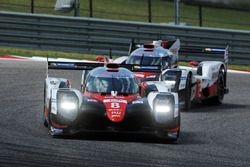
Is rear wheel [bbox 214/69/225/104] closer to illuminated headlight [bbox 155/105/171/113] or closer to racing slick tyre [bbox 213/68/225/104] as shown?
racing slick tyre [bbox 213/68/225/104]

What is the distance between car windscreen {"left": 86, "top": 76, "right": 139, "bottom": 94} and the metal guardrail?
11.4 m

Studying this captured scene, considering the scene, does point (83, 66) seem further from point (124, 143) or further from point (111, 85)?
point (124, 143)

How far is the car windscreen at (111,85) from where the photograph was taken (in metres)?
14.4

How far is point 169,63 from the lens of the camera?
19188mm

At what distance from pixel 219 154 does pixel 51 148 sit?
212 cm

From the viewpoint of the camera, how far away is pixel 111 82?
14.5 metres

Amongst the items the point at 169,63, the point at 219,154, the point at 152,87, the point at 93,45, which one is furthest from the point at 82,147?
the point at 93,45

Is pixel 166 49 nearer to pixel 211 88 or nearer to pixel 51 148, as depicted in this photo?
pixel 211 88

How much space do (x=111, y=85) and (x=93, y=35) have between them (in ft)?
38.9

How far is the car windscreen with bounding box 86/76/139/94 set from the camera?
1436 centimetres

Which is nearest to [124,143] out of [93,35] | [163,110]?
[163,110]

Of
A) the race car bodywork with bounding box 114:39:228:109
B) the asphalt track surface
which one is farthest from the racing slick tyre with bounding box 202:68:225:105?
the asphalt track surface

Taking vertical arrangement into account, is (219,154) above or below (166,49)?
below

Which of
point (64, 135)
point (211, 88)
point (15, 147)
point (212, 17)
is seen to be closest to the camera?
point (15, 147)
